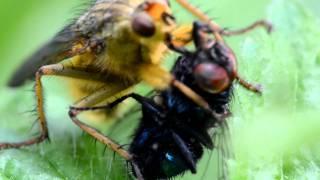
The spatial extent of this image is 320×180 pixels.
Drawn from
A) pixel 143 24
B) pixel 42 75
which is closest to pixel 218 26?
pixel 143 24

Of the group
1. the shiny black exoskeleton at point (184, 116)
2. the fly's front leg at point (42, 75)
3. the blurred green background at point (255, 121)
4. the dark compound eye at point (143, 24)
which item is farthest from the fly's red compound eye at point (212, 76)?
the fly's front leg at point (42, 75)

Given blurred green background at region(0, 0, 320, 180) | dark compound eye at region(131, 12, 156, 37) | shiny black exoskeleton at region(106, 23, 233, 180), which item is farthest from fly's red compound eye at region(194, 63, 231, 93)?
dark compound eye at region(131, 12, 156, 37)

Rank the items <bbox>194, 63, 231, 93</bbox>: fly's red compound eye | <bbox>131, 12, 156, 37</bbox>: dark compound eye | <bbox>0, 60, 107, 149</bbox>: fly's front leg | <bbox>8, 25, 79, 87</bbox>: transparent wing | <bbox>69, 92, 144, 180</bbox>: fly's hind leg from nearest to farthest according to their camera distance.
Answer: <bbox>194, 63, 231, 93</bbox>: fly's red compound eye < <bbox>69, 92, 144, 180</bbox>: fly's hind leg < <bbox>131, 12, 156, 37</bbox>: dark compound eye < <bbox>0, 60, 107, 149</bbox>: fly's front leg < <bbox>8, 25, 79, 87</bbox>: transparent wing

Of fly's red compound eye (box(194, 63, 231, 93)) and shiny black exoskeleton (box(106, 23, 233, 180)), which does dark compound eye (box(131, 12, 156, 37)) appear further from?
fly's red compound eye (box(194, 63, 231, 93))

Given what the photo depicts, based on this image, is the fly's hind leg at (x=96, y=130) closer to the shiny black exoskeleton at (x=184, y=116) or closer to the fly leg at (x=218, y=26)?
the shiny black exoskeleton at (x=184, y=116)

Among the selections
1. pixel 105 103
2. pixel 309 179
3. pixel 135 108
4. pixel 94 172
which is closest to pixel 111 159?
pixel 94 172

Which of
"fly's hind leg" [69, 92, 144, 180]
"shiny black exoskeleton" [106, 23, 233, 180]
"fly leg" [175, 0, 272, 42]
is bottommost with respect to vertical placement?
"fly's hind leg" [69, 92, 144, 180]

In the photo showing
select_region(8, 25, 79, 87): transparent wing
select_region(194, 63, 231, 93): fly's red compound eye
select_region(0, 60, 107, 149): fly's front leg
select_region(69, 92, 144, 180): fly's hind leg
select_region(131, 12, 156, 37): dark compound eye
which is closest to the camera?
select_region(194, 63, 231, 93): fly's red compound eye

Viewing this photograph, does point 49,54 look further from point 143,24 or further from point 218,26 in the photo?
point 218,26
